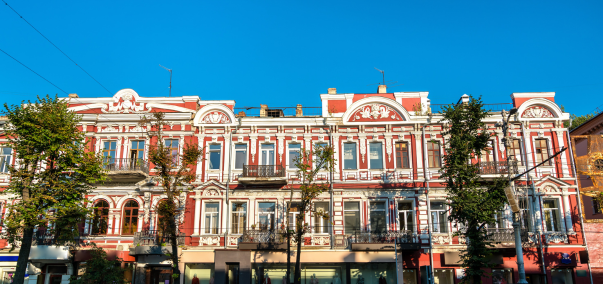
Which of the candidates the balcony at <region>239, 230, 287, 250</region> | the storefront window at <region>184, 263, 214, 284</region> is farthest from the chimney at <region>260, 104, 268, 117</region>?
the storefront window at <region>184, 263, 214, 284</region>

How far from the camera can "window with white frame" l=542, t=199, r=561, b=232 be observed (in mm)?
26256

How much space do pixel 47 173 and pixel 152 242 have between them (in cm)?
630

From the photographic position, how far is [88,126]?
2866cm

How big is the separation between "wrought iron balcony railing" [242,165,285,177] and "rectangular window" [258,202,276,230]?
68.0 inches

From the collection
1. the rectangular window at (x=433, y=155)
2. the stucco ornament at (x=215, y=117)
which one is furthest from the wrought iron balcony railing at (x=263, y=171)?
the rectangular window at (x=433, y=155)

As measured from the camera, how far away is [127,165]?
90.7 feet

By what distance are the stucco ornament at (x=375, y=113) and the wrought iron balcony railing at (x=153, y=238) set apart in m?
12.0

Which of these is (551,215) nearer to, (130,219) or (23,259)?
(130,219)

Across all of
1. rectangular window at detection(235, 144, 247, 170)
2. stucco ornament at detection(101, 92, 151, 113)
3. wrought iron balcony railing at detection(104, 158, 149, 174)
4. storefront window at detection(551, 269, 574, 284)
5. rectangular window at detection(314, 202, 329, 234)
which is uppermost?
stucco ornament at detection(101, 92, 151, 113)

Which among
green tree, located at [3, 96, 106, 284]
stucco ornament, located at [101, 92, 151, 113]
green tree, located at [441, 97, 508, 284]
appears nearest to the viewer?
green tree, located at [441, 97, 508, 284]


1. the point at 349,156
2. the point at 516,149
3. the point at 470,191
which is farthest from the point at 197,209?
the point at 516,149

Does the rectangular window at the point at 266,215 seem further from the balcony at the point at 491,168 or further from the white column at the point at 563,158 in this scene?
the white column at the point at 563,158

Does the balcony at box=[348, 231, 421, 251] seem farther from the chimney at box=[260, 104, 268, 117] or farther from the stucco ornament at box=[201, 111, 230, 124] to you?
the stucco ornament at box=[201, 111, 230, 124]

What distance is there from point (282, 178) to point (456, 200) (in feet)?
30.4
